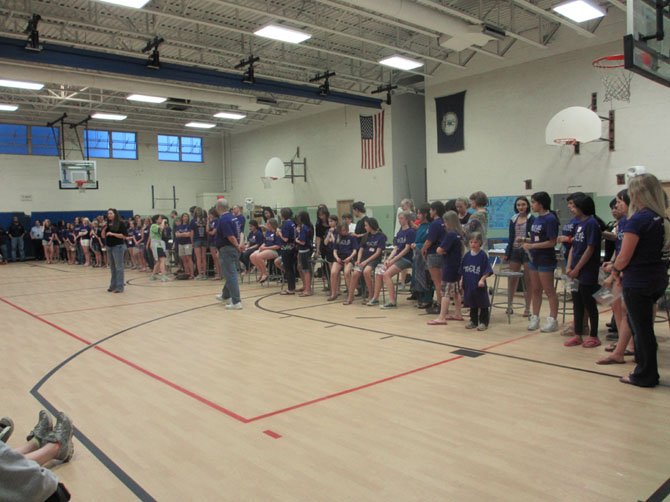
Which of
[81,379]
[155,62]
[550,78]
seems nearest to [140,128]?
[155,62]

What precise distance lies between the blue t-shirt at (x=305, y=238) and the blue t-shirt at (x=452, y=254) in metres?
3.26

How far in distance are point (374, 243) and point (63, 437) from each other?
227 inches

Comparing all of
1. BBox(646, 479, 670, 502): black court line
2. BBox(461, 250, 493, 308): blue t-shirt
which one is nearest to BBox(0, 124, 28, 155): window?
BBox(461, 250, 493, 308): blue t-shirt

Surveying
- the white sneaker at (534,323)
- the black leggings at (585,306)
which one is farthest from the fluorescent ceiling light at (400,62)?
the black leggings at (585,306)

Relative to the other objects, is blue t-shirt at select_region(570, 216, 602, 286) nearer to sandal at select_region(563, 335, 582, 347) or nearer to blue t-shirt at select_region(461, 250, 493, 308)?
sandal at select_region(563, 335, 582, 347)

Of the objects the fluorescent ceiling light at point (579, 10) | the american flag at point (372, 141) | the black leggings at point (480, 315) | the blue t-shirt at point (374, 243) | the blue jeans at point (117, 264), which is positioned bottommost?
the black leggings at point (480, 315)

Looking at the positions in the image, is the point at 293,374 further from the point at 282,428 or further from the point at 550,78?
the point at 550,78

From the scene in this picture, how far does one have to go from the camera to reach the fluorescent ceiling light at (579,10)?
9.48 metres

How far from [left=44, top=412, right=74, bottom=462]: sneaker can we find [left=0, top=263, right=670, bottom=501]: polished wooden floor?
8 cm

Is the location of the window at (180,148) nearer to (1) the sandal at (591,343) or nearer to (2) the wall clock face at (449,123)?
(2) the wall clock face at (449,123)

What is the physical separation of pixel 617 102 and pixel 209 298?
9.71 m

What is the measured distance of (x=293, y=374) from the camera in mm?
4512

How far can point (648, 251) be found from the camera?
12.1 ft

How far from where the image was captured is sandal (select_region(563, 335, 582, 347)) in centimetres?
520
